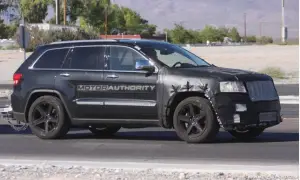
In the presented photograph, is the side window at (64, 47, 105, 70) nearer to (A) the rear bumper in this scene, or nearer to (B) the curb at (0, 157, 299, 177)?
(A) the rear bumper

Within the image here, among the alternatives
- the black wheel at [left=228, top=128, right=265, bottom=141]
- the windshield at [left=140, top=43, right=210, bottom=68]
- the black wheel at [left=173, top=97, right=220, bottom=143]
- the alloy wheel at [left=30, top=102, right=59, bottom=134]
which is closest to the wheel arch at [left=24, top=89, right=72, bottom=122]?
the alloy wheel at [left=30, top=102, right=59, bottom=134]

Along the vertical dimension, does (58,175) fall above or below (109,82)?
below

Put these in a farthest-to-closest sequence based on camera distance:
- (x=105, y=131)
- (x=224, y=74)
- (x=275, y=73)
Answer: (x=275, y=73), (x=105, y=131), (x=224, y=74)

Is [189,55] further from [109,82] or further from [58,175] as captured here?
[58,175]

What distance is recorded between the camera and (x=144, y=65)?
11438 mm

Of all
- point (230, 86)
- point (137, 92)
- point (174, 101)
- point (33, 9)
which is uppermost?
point (33, 9)

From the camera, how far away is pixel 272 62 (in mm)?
47469

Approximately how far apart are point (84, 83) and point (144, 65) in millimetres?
1180

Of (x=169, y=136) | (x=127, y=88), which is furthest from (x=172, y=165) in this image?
(x=169, y=136)

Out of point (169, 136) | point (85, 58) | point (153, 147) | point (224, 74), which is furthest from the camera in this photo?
point (169, 136)

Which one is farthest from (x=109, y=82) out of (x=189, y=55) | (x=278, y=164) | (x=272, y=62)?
(x=272, y=62)

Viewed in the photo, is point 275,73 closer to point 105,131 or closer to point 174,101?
point 105,131

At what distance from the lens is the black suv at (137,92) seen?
10977 millimetres

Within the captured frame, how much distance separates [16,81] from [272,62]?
36579 millimetres
